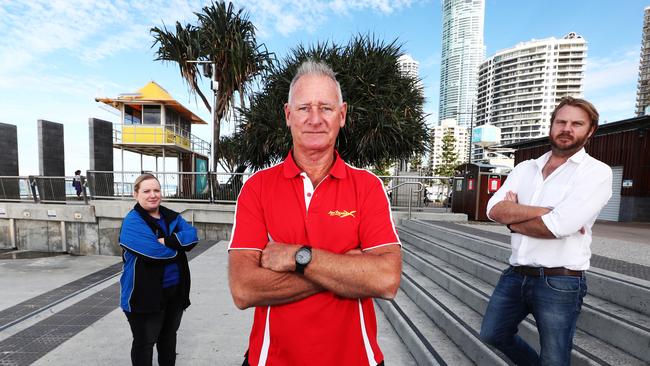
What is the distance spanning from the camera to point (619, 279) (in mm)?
2838

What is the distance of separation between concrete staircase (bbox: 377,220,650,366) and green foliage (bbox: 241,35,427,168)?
853 cm

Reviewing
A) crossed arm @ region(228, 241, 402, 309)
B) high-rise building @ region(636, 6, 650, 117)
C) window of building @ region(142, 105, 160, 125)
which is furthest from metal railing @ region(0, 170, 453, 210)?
high-rise building @ region(636, 6, 650, 117)

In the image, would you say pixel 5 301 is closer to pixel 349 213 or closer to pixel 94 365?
pixel 94 365

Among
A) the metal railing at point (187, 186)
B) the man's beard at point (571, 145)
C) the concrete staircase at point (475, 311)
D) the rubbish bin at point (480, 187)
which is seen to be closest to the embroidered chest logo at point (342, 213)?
the man's beard at point (571, 145)

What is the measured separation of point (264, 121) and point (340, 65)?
448 centimetres

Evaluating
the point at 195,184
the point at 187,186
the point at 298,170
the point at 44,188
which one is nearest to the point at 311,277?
the point at 298,170

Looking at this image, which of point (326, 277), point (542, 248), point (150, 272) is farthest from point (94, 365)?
point (542, 248)

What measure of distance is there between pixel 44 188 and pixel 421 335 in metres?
16.7

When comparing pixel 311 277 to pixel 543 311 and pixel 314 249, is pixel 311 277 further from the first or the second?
pixel 543 311

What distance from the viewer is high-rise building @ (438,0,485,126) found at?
429 feet

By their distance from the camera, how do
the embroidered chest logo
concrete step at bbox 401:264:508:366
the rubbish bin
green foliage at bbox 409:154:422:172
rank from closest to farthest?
1. the embroidered chest logo
2. concrete step at bbox 401:264:508:366
3. the rubbish bin
4. green foliage at bbox 409:154:422:172

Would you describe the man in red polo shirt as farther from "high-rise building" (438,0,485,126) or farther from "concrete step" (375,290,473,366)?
"high-rise building" (438,0,485,126)

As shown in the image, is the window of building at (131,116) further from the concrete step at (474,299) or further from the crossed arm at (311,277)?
the crossed arm at (311,277)

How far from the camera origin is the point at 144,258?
246cm
